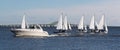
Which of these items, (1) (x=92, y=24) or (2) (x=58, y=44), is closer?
(2) (x=58, y=44)

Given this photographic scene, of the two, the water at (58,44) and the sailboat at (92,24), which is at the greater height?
the sailboat at (92,24)

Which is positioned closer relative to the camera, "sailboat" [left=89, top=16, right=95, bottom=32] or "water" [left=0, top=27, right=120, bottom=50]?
"water" [left=0, top=27, right=120, bottom=50]

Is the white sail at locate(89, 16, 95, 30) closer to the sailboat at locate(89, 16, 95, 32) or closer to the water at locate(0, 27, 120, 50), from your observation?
the sailboat at locate(89, 16, 95, 32)

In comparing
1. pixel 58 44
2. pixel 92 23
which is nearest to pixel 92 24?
pixel 92 23

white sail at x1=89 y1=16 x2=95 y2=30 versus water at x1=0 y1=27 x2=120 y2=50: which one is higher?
white sail at x1=89 y1=16 x2=95 y2=30

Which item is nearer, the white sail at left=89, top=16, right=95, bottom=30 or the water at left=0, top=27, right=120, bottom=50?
the water at left=0, top=27, right=120, bottom=50

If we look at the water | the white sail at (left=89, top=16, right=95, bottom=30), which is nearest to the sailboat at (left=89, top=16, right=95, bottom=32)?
the white sail at (left=89, top=16, right=95, bottom=30)

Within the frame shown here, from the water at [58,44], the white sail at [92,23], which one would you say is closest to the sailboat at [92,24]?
the white sail at [92,23]

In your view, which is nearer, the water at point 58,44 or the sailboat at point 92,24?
the water at point 58,44

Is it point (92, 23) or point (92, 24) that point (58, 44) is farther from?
point (92, 23)

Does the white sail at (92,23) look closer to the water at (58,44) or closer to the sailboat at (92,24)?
the sailboat at (92,24)

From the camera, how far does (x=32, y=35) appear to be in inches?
5153

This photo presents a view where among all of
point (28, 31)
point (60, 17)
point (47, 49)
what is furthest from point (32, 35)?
point (47, 49)

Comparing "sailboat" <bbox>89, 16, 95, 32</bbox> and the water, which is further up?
"sailboat" <bbox>89, 16, 95, 32</bbox>
